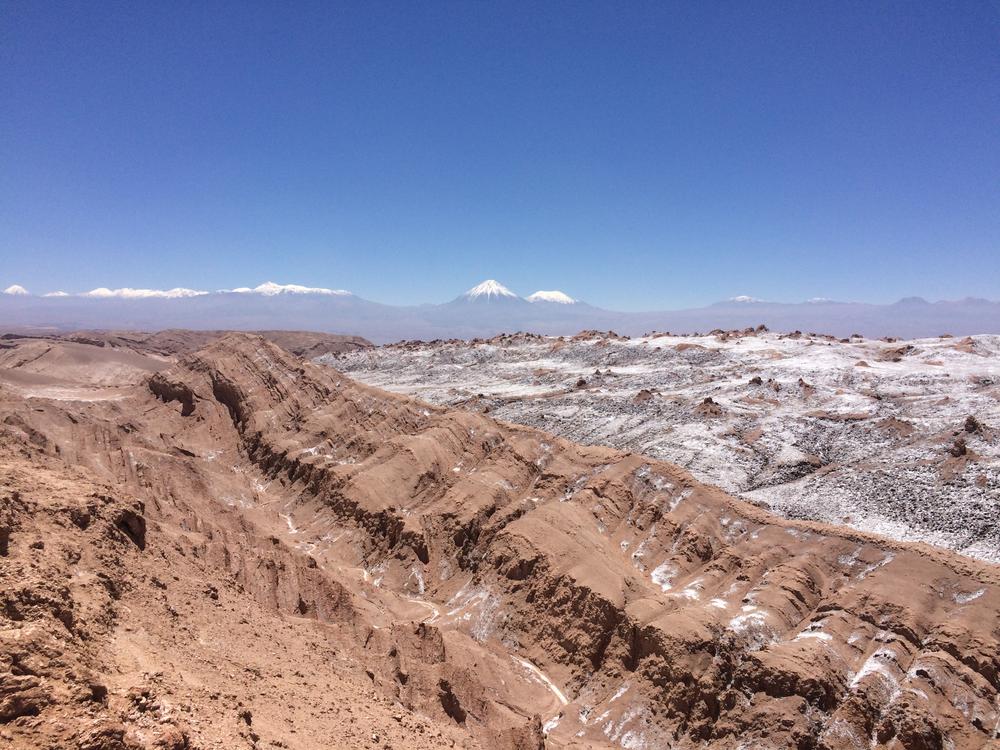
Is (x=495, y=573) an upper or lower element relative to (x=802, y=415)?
lower

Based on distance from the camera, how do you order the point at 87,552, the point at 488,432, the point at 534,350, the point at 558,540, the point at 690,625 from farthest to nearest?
1. the point at 534,350
2. the point at 488,432
3. the point at 558,540
4. the point at 690,625
5. the point at 87,552

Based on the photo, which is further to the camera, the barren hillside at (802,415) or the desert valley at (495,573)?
the barren hillside at (802,415)

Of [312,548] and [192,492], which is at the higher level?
[192,492]

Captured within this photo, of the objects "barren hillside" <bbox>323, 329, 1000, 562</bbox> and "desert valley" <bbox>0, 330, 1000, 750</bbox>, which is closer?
"desert valley" <bbox>0, 330, 1000, 750</bbox>

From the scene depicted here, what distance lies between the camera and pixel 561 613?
67.3 ft

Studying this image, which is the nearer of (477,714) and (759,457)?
(477,714)

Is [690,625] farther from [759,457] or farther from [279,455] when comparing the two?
[279,455]

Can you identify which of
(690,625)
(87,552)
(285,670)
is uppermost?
(87,552)

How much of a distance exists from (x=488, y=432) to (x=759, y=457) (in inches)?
669

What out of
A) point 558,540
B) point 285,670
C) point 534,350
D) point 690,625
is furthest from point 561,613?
point 534,350

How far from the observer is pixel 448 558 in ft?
83.3

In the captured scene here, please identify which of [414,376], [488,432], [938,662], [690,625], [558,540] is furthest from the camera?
[414,376]

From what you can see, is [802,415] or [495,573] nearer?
[495,573]

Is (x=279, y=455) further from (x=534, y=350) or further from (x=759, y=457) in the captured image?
(x=534, y=350)
